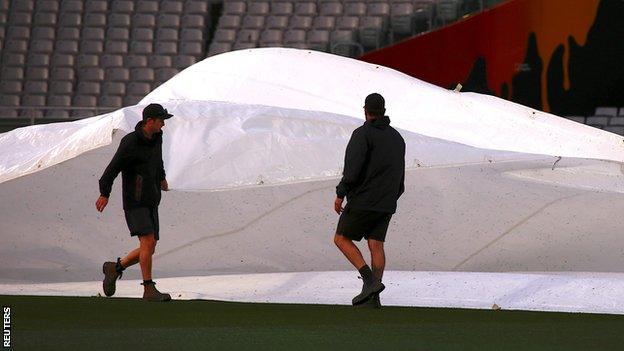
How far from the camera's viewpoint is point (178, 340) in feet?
16.4

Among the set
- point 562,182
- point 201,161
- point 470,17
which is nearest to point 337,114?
point 201,161

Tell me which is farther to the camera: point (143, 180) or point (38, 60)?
point (38, 60)

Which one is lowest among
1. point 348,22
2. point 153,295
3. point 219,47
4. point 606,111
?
point 153,295

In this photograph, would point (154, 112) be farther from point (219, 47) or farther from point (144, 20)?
point (144, 20)

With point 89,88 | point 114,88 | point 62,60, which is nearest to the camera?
point 114,88

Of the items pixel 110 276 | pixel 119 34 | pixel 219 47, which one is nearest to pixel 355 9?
pixel 219 47

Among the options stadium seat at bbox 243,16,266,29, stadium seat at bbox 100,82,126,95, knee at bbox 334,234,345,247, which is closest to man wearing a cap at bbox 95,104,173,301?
knee at bbox 334,234,345,247

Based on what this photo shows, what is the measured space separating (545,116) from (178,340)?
532 centimetres

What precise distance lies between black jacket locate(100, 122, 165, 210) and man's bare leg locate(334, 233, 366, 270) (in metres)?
1.07

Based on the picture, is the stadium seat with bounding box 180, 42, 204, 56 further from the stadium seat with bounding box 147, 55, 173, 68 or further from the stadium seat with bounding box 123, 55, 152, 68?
the stadium seat with bounding box 123, 55, 152, 68

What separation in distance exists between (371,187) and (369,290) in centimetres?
53

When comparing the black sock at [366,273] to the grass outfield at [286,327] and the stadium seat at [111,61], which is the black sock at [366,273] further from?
the stadium seat at [111,61]

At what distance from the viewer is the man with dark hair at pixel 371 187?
648cm

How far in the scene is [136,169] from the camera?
22.4 feet
